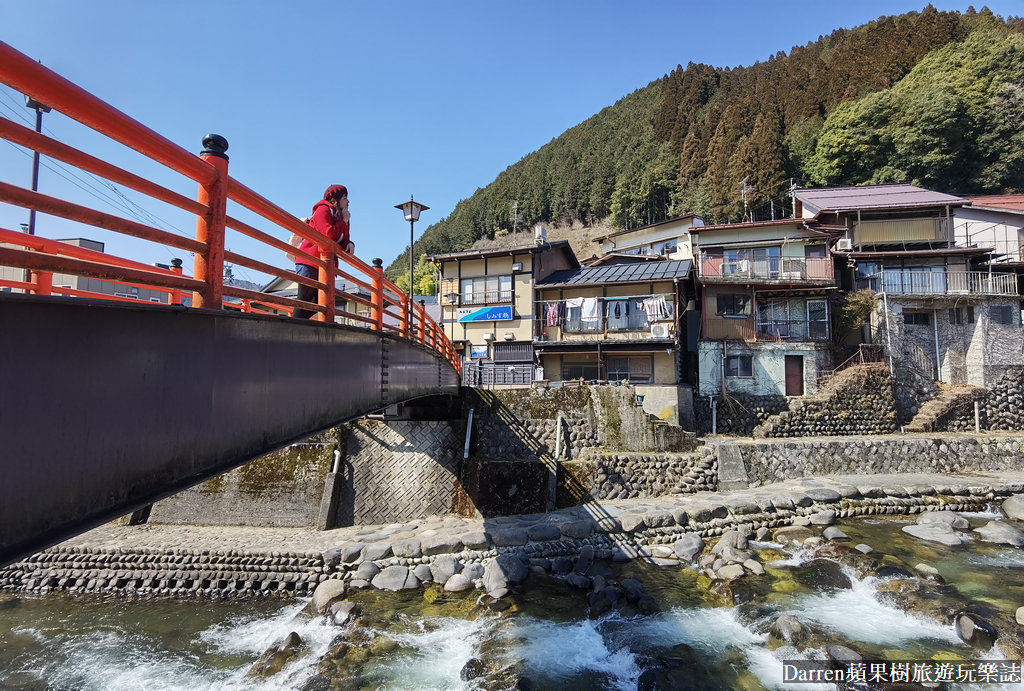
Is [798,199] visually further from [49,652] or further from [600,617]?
[49,652]

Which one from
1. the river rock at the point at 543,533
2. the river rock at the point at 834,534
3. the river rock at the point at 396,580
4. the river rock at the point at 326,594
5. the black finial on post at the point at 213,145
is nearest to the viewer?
the black finial on post at the point at 213,145

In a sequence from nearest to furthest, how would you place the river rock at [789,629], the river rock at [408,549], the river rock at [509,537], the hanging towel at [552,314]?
the river rock at [789,629] < the river rock at [408,549] < the river rock at [509,537] < the hanging towel at [552,314]

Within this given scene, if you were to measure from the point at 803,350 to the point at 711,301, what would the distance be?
17.5 feet

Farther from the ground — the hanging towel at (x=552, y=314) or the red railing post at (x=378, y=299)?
the hanging towel at (x=552, y=314)

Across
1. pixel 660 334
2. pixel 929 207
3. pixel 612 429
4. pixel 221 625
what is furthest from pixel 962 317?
pixel 221 625

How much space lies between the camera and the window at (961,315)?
80.1 feet

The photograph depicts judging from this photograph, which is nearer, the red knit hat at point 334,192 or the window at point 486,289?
the red knit hat at point 334,192

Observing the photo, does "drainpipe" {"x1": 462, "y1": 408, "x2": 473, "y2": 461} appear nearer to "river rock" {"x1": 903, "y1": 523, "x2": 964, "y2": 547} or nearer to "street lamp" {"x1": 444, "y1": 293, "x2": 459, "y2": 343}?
"street lamp" {"x1": 444, "y1": 293, "x2": 459, "y2": 343}

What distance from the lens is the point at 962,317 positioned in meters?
24.6

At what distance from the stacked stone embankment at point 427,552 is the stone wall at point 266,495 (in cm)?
80

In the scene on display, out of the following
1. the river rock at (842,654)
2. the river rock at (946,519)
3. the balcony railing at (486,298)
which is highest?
the balcony railing at (486,298)

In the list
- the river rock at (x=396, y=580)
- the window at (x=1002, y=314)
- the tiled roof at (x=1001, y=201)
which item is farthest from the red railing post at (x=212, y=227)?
the tiled roof at (x=1001, y=201)

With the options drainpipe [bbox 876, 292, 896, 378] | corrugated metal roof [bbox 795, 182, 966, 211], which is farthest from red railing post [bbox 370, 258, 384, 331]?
corrugated metal roof [bbox 795, 182, 966, 211]

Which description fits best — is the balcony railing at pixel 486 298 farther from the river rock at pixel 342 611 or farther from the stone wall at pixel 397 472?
the river rock at pixel 342 611
